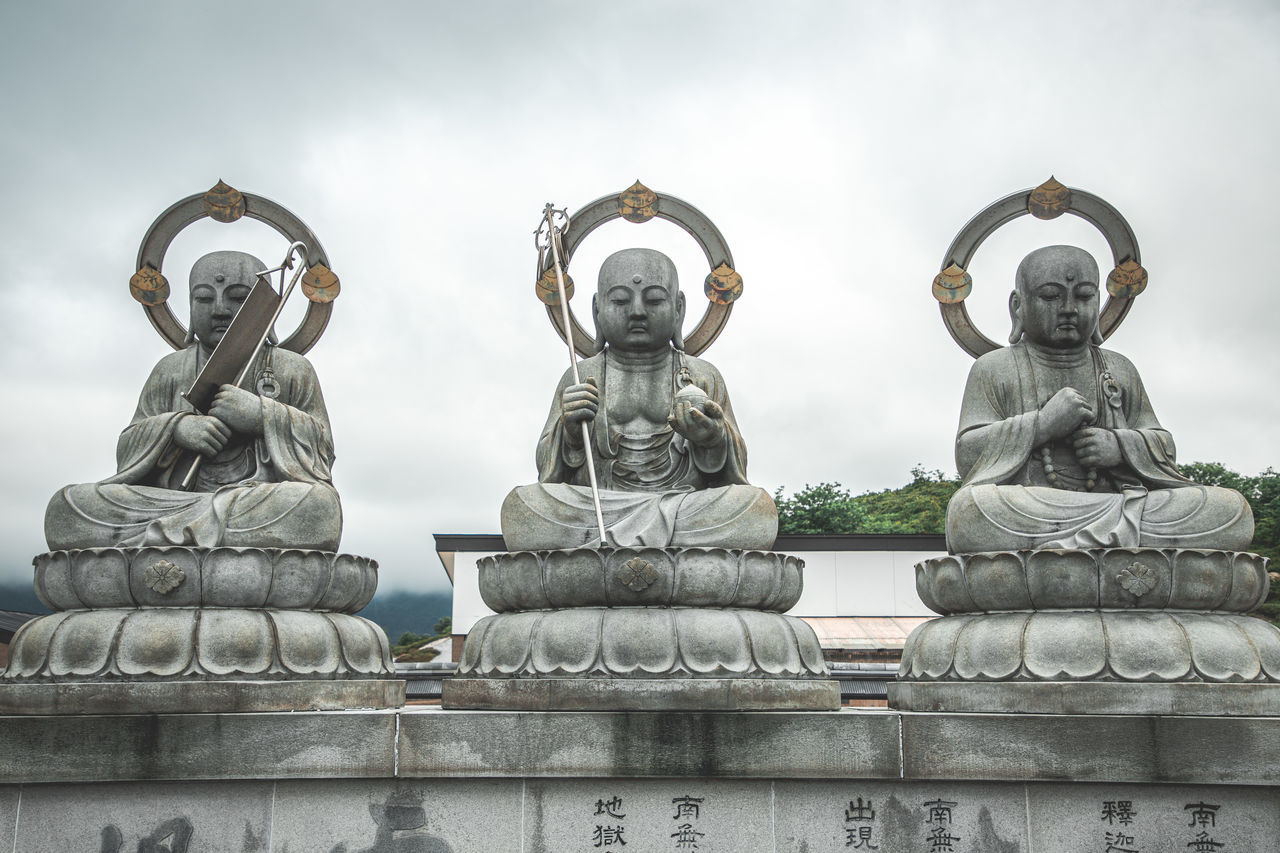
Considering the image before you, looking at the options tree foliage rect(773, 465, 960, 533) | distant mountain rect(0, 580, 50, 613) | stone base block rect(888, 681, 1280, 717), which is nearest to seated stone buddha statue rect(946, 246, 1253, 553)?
stone base block rect(888, 681, 1280, 717)

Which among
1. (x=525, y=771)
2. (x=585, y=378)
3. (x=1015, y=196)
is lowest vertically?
(x=525, y=771)

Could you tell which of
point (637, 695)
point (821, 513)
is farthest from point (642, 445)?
point (821, 513)

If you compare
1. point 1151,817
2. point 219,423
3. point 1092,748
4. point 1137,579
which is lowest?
point 1151,817

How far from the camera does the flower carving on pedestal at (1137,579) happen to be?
599cm

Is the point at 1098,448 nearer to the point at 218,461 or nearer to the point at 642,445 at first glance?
the point at 642,445

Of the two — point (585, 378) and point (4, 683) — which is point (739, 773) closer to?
point (585, 378)

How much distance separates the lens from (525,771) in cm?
559

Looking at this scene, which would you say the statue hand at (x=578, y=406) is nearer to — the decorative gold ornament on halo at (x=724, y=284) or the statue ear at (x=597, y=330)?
the statue ear at (x=597, y=330)

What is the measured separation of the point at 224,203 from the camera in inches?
318

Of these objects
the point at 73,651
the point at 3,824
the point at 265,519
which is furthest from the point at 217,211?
the point at 3,824

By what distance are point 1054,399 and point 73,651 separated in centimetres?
593

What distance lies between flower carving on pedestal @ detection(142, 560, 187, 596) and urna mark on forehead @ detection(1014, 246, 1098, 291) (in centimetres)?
556

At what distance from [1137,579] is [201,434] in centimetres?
567

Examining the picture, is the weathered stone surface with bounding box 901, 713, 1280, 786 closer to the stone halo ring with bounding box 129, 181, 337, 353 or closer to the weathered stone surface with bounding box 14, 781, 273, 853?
the weathered stone surface with bounding box 14, 781, 273, 853
